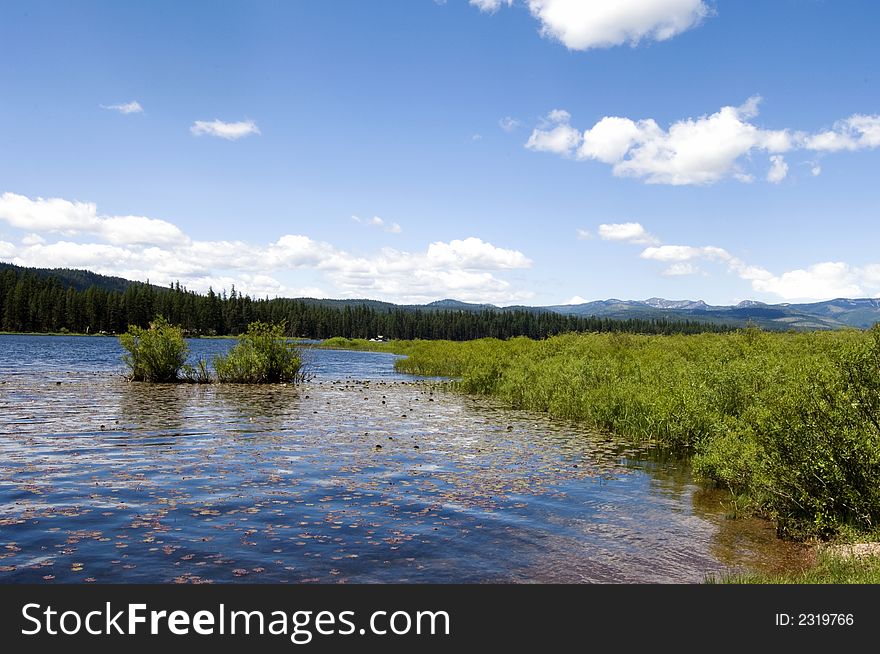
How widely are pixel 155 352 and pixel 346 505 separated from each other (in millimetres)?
41437

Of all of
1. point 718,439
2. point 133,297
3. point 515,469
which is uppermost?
point 133,297

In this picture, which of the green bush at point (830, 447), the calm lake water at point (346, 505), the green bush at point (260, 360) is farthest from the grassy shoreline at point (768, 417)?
the green bush at point (260, 360)

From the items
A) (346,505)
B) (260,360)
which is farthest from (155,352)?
(346,505)

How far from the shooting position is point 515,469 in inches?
922

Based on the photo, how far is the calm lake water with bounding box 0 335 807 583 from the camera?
13008mm

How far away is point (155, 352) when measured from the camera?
2088 inches

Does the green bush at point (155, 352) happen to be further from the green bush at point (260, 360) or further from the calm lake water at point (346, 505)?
the calm lake water at point (346, 505)

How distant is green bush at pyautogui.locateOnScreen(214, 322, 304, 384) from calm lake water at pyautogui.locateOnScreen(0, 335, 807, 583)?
766 inches

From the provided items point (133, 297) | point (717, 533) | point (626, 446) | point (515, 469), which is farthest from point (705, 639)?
point (133, 297)

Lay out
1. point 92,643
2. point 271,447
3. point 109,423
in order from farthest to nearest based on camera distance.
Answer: point 109,423
point 271,447
point 92,643

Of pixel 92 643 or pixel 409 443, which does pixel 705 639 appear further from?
pixel 409 443

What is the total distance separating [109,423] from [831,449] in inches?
1198

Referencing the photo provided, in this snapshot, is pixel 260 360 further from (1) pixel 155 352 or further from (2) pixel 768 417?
(2) pixel 768 417

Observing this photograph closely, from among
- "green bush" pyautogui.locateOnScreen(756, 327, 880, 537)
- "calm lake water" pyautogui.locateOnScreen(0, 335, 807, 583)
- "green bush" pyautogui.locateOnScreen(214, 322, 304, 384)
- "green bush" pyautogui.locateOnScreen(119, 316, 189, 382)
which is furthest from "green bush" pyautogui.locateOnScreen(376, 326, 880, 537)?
"green bush" pyautogui.locateOnScreen(119, 316, 189, 382)
